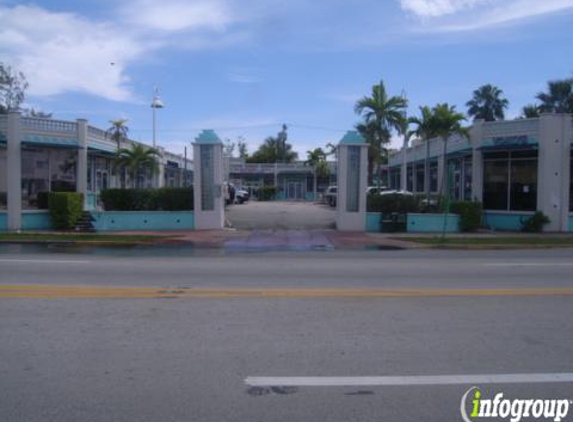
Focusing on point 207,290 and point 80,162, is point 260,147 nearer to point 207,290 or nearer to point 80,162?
point 80,162

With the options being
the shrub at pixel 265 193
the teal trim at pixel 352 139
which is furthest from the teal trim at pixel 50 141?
the shrub at pixel 265 193

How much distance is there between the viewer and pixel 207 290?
938 cm

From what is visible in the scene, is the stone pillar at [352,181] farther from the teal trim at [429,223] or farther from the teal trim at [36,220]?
the teal trim at [36,220]

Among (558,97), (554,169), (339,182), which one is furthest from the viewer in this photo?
(558,97)

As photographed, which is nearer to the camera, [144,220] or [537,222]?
[537,222]

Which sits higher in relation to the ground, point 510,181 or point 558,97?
point 558,97

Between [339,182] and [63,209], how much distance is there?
40.3 feet

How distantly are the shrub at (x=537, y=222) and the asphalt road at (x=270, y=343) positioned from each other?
13.0m

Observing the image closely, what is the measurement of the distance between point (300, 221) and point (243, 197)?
2379cm

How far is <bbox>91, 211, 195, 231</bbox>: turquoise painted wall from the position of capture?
2402cm

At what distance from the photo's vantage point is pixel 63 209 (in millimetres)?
23328

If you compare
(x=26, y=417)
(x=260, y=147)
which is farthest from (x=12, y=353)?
(x=260, y=147)

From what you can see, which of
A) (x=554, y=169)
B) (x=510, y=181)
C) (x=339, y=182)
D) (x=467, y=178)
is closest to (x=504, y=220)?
(x=510, y=181)

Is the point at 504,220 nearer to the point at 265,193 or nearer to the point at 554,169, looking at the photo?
the point at 554,169
